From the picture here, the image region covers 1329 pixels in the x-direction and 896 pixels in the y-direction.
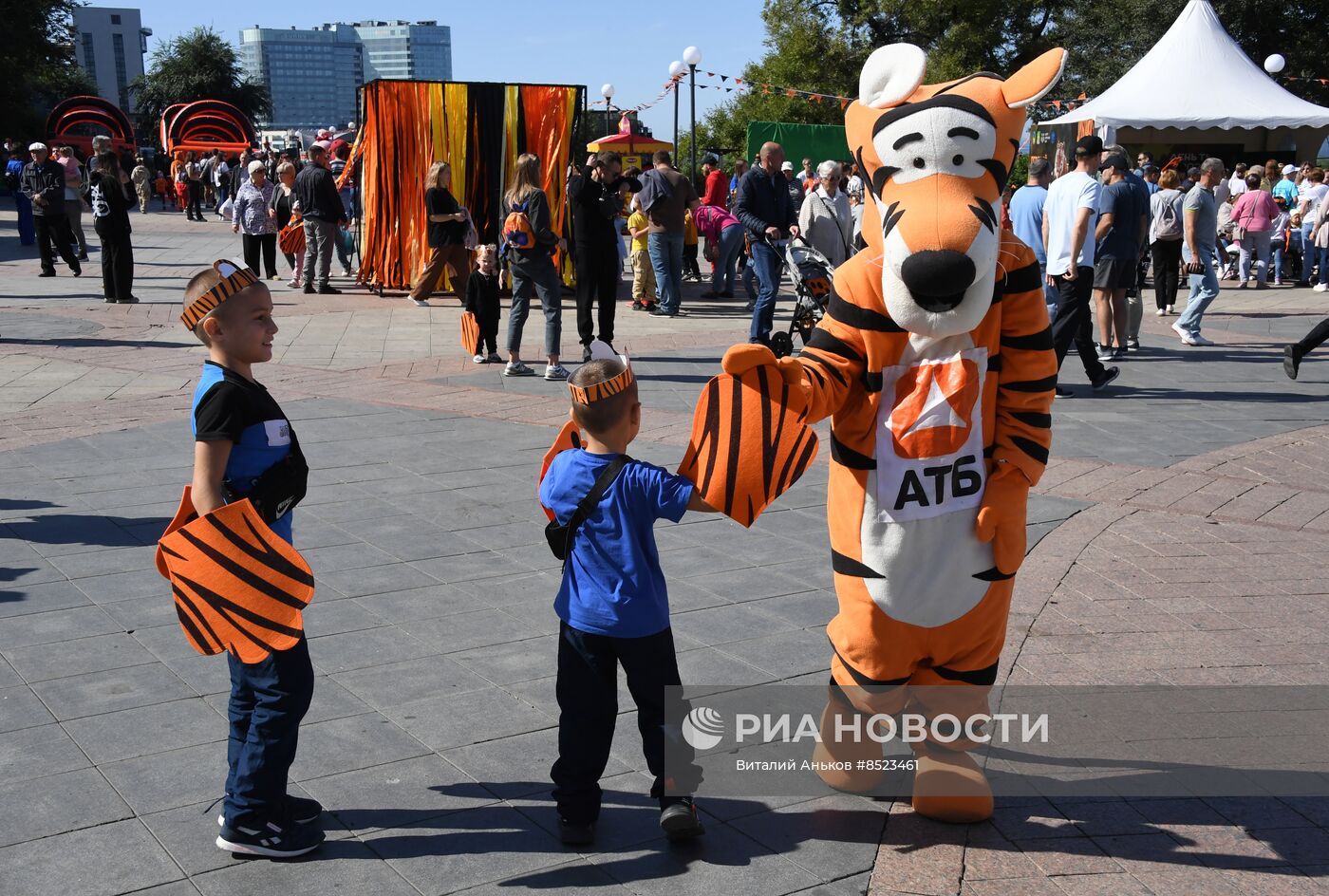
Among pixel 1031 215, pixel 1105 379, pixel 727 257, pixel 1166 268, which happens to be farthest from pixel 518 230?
pixel 1166 268

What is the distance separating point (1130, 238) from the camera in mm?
10695

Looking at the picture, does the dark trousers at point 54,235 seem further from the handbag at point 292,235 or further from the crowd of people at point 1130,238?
the crowd of people at point 1130,238

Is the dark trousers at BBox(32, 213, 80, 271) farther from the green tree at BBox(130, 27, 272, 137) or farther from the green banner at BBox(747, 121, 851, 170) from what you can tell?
the green tree at BBox(130, 27, 272, 137)

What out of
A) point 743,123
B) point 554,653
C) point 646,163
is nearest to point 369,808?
point 554,653

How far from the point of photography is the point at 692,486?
3.11 m

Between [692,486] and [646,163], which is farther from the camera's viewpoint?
[646,163]

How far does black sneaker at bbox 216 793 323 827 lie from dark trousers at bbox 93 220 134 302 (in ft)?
42.1

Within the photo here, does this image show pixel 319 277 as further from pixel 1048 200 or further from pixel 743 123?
pixel 743 123

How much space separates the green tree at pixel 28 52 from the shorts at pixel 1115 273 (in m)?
41.2

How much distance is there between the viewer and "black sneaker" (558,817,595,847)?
3.31 meters

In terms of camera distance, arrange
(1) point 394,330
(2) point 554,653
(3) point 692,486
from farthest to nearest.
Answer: (1) point 394,330, (2) point 554,653, (3) point 692,486

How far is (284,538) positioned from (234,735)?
55 centimetres

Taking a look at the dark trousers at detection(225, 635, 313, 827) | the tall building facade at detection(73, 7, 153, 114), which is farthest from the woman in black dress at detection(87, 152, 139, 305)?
the tall building facade at detection(73, 7, 153, 114)

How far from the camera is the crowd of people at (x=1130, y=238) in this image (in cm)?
950
